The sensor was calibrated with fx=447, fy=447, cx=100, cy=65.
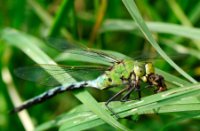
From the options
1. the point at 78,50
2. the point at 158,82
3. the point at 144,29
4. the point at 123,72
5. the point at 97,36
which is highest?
the point at 97,36

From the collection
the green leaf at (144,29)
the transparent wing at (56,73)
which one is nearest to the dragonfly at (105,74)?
the transparent wing at (56,73)

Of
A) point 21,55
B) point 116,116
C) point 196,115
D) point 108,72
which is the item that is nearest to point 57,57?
point 108,72

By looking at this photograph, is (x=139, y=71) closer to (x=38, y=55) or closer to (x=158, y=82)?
(x=158, y=82)

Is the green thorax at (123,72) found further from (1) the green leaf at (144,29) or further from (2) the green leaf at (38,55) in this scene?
(1) the green leaf at (144,29)

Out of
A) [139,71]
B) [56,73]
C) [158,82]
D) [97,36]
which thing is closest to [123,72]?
[139,71]

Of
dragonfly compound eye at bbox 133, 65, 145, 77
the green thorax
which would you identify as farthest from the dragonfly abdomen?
dragonfly compound eye at bbox 133, 65, 145, 77

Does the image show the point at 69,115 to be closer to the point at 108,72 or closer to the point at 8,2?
the point at 108,72
